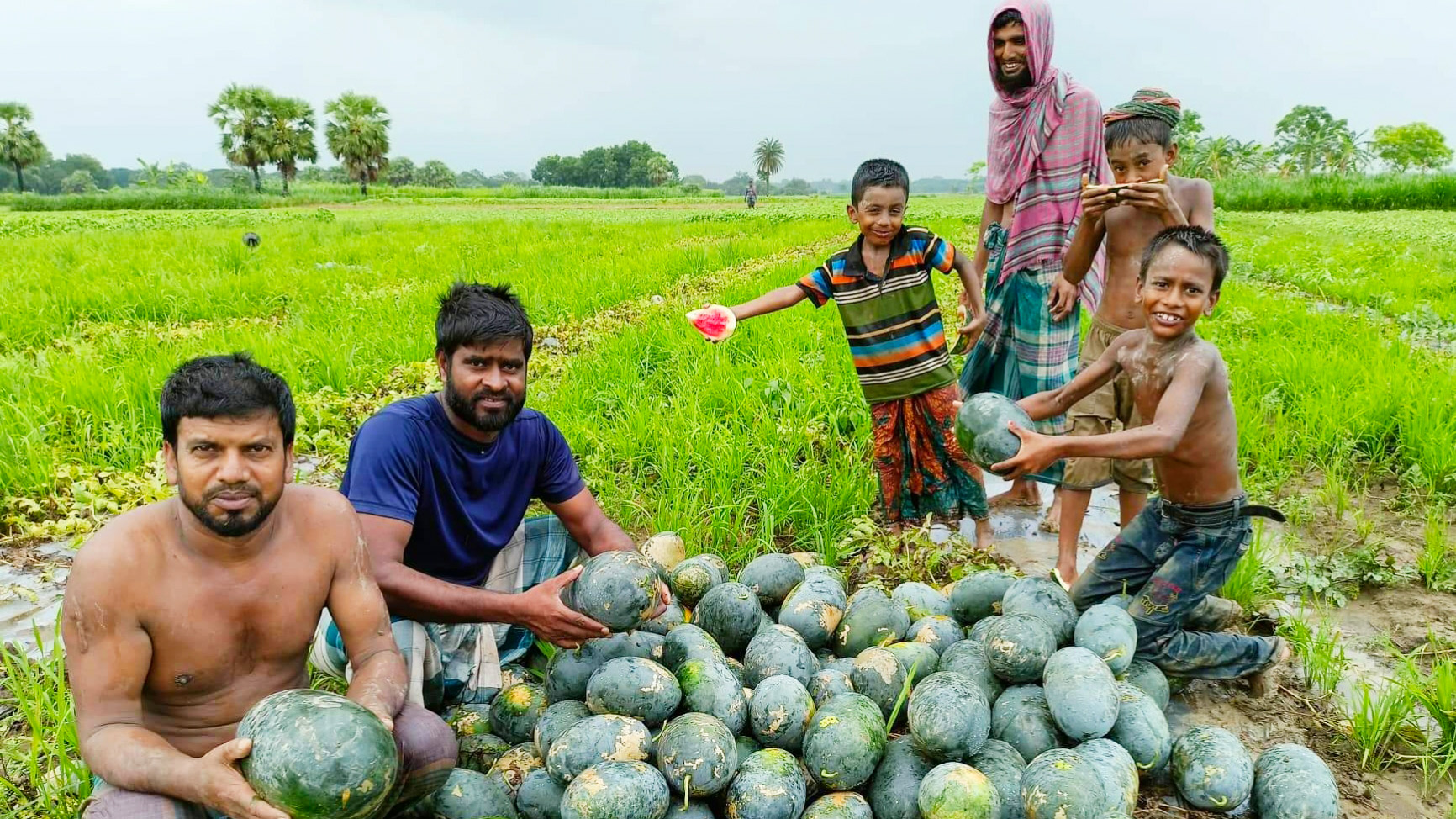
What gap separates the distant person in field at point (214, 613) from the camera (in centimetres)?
172

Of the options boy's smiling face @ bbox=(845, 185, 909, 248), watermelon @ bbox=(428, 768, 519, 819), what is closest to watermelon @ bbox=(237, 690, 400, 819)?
watermelon @ bbox=(428, 768, 519, 819)

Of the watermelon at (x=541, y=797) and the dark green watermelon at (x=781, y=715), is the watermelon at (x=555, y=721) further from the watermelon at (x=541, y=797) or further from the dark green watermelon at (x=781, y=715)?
the dark green watermelon at (x=781, y=715)

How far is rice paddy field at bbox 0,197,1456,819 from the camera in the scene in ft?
8.34

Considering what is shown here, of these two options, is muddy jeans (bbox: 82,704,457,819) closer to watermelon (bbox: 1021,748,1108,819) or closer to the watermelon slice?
watermelon (bbox: 1021,748,1108,819)

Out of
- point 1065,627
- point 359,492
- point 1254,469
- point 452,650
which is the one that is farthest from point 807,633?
point 1254,469

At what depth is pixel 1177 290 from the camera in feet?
8.00

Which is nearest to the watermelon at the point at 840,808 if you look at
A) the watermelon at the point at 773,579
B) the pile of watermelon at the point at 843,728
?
the pile of watermelon at the point at 843,728

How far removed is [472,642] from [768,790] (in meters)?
1.29

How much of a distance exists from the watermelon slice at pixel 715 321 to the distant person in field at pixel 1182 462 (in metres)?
1.40

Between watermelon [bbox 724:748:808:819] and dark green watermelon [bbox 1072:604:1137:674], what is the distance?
0.93 metres

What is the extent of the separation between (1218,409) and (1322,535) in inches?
68.1

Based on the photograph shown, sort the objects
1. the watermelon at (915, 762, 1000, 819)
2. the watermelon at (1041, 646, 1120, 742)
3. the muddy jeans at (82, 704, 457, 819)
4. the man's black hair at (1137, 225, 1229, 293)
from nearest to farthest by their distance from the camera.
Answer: the muddy jeans at (82, 704, 457, 819) → the watermelon at (915, 762, 1000, 819) → the watermelon at (1041, 646, 1120, 742) → the man's black hair at (1137, 225, 1229, 293)

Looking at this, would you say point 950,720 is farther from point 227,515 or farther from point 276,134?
point 276,134

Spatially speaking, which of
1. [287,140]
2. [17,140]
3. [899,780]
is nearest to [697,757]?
[899,780]
